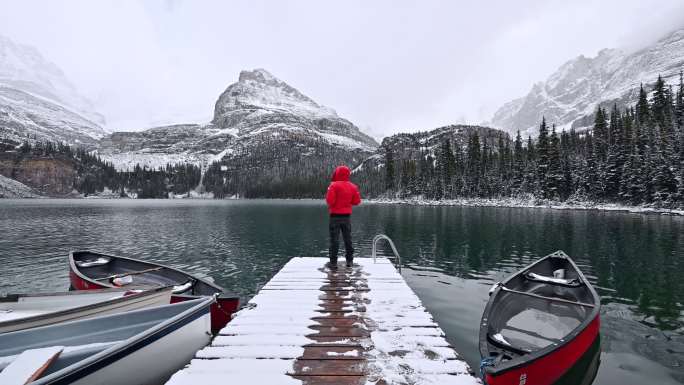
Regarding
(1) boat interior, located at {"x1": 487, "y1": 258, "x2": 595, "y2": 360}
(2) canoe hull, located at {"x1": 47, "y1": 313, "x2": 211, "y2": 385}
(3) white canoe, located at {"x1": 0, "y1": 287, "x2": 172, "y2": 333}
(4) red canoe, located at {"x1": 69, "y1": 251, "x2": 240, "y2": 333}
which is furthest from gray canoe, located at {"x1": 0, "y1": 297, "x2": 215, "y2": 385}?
(1) boat interior, located at {"x1": 487, "y1": 258, "x2": 595, "y2": 360}

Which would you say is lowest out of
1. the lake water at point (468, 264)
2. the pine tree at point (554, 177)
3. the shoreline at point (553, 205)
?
the lake water at point (468, 264)

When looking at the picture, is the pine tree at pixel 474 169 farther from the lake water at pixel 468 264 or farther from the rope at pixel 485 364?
the rope at pixel 485 364

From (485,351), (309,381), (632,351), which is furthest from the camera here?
(632,351)

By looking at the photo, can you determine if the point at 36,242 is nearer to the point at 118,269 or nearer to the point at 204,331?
the point at 118,269

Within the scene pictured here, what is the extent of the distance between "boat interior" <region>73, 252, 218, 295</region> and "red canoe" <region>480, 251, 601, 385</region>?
958 centimetres

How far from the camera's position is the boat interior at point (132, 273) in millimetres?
11820

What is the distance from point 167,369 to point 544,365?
7403mm

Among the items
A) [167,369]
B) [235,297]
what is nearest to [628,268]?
[235,297]

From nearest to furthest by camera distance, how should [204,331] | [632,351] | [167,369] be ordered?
1. [167,369]
2. [204,331]
3. [632,351]

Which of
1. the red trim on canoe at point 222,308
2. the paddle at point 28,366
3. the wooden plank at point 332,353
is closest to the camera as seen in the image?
the paddle at point 28,366

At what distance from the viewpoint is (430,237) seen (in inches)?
1347

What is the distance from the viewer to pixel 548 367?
5668 mm

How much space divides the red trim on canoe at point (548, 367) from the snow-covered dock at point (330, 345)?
2.16 feet

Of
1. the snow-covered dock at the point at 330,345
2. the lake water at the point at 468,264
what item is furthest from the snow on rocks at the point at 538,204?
the snow-covered dock at the point at 330,345
